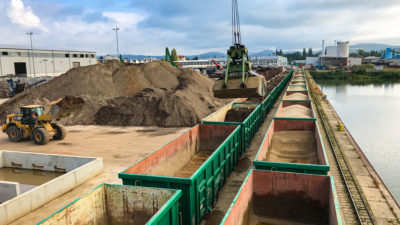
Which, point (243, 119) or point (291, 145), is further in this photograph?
point (243, 119)

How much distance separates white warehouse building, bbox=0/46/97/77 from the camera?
178ft

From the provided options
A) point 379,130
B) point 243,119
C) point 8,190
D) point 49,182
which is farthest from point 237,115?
point 379,130

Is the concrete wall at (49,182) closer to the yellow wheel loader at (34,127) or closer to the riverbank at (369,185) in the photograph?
the yellow wheel loader at (34,127)

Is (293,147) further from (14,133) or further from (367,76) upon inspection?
(367,76)

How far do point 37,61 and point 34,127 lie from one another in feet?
168

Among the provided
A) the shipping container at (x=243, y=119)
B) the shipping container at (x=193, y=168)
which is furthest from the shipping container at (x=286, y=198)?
the shipping container at (x=243, y=119)

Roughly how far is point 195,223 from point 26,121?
43.2ft

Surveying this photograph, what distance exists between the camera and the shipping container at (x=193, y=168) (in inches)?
272

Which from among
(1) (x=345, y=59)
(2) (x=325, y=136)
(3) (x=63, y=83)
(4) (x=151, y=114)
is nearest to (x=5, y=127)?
(4) (x=151, y=114)

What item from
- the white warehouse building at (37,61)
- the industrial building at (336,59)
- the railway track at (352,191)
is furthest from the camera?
the industrial building at (336,59)

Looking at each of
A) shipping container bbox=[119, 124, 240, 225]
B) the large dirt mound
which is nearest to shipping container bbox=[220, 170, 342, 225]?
shipping container bbox=[119, 124, 240, 225]

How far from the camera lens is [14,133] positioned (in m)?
16.6

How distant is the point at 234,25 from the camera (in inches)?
474

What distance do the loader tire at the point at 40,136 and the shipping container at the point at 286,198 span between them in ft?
42.0
